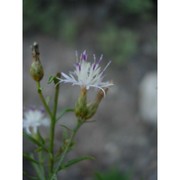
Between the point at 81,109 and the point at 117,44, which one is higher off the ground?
the point at 117,44

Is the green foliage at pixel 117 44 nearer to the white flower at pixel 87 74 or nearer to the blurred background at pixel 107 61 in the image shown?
the blurred background at pixel 107 61

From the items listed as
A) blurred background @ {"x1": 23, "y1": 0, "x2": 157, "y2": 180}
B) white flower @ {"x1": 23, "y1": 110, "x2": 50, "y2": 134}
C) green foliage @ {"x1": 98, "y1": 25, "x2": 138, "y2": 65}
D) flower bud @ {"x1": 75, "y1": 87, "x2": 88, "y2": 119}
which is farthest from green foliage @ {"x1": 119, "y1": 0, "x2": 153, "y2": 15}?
flower bud @ {"x1": 75, "y1": 87, "x2": 88, "y2": 119}

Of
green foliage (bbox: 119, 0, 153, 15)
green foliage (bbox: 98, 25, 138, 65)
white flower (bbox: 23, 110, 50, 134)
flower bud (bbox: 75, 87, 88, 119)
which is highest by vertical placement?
green foliage (bbox: 119, 0, 153, 15)

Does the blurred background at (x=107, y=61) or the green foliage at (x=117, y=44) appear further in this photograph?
the green foliage at (x=117, y=44)

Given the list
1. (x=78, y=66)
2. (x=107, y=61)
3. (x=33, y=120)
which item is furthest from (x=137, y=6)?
(x=78, y=66)

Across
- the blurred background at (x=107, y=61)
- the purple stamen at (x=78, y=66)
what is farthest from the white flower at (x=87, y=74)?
the blurred background at (x=107, y=61)

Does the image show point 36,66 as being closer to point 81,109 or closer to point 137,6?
point 81,109

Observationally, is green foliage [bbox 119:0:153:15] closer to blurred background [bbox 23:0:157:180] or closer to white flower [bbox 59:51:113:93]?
blurred background [bbox 23:0:157:180]
